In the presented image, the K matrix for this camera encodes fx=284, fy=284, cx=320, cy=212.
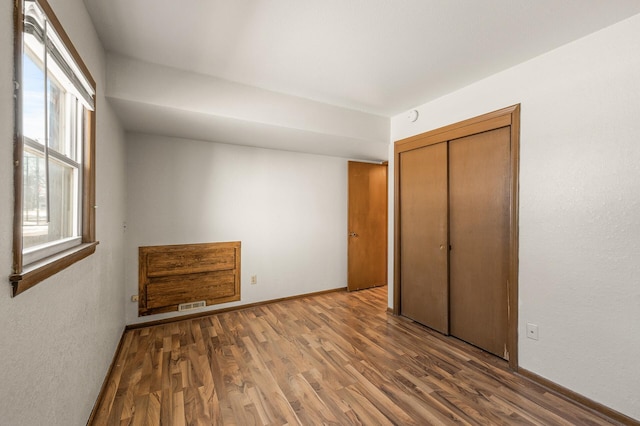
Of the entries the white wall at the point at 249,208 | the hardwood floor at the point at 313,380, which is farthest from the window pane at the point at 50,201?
the white wall at the point at 249,208

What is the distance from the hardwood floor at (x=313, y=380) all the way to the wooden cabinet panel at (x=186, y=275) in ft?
1.00

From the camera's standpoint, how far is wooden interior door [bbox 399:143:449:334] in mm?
2977

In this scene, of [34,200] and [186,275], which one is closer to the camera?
[34,200]

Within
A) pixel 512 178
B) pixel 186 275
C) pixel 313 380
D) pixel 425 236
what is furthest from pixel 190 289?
pixel 512 178

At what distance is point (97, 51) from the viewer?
6.29 feet

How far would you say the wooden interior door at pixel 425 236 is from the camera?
298cm

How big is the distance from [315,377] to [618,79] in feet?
9.44

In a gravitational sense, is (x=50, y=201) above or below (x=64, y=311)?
above

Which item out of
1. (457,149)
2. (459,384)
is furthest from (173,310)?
(457,149)

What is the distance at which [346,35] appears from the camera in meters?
1.94

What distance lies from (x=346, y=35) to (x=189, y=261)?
2.84 metres

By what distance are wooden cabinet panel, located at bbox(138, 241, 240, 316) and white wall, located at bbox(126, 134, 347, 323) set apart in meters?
0.09

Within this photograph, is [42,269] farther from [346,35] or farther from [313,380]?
[346,35]

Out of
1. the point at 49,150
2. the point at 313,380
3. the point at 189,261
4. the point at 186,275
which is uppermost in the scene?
the point at 49,150
